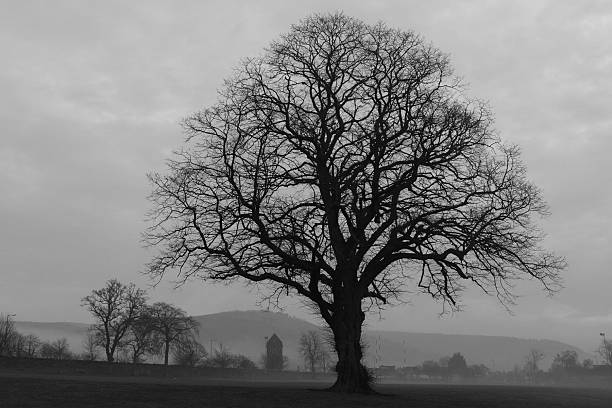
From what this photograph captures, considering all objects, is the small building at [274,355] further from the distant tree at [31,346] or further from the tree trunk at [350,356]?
the tree trunk at [350,356]

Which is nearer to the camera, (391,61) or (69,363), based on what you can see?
(391,61)

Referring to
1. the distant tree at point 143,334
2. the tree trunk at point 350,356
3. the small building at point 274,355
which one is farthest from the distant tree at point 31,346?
the tree trunk at point 350,356

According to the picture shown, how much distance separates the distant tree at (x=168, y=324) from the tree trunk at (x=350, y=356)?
8046 centimetres

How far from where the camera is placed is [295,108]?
2716cm

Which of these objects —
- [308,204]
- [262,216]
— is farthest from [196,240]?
[308,204]

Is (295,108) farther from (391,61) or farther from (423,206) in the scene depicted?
(423,206)

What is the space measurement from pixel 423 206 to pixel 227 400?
38.3 ft

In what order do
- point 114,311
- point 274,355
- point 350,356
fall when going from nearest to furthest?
point 350,356 < point 114,311 < point 274,355

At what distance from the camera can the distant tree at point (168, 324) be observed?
340 feet

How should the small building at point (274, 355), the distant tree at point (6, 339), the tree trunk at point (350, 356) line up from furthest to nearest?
the small building at point (274, 355)
the distant tree at point (6, 339)
the tree trunk at point (350, 356)

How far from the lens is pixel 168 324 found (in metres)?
105

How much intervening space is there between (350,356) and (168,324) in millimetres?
84120

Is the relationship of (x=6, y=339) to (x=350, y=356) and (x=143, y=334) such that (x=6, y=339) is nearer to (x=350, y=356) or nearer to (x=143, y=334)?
(x=143, y=334)

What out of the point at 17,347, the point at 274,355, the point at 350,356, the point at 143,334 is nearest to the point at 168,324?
the point at 143,334
